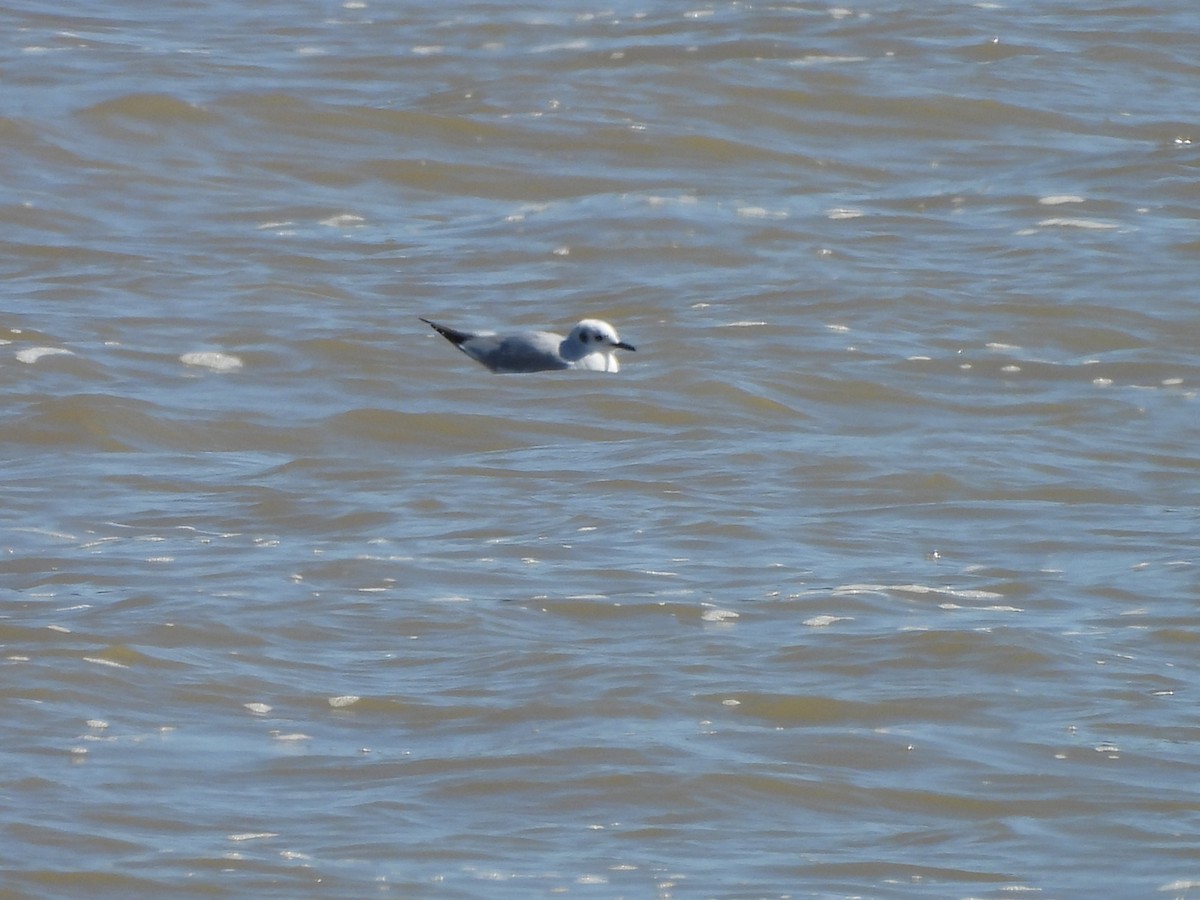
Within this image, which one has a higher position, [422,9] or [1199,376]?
[422,9]

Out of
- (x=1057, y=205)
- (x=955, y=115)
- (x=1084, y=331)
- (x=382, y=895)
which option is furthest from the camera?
(x=955, y=115)

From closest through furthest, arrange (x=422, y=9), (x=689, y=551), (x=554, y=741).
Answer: (x=554, y=741) < (x=689, y=551) < (x=422, y=9)

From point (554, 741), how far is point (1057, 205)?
21.9 ft

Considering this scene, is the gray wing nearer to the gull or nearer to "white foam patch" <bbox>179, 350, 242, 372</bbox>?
the gull

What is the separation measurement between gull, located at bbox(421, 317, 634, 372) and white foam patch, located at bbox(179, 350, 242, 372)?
0.93m

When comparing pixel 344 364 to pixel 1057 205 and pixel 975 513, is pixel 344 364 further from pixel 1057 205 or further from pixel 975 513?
pixel 1057 205

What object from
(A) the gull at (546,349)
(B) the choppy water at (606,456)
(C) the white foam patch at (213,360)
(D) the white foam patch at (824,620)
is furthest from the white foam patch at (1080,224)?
(D) the white foam patch at (824,620)

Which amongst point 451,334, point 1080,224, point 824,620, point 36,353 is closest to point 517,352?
point 451,334

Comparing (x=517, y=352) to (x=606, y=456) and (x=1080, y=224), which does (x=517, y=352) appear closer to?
(x=606, y=456)

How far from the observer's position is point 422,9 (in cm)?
1558

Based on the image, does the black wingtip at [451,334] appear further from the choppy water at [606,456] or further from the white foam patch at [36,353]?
the white foam patch at [36,353]

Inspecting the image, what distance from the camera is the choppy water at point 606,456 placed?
5262 millimetres

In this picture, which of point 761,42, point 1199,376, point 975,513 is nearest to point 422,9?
point 761,42

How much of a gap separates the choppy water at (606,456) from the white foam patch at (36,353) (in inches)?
0.8
